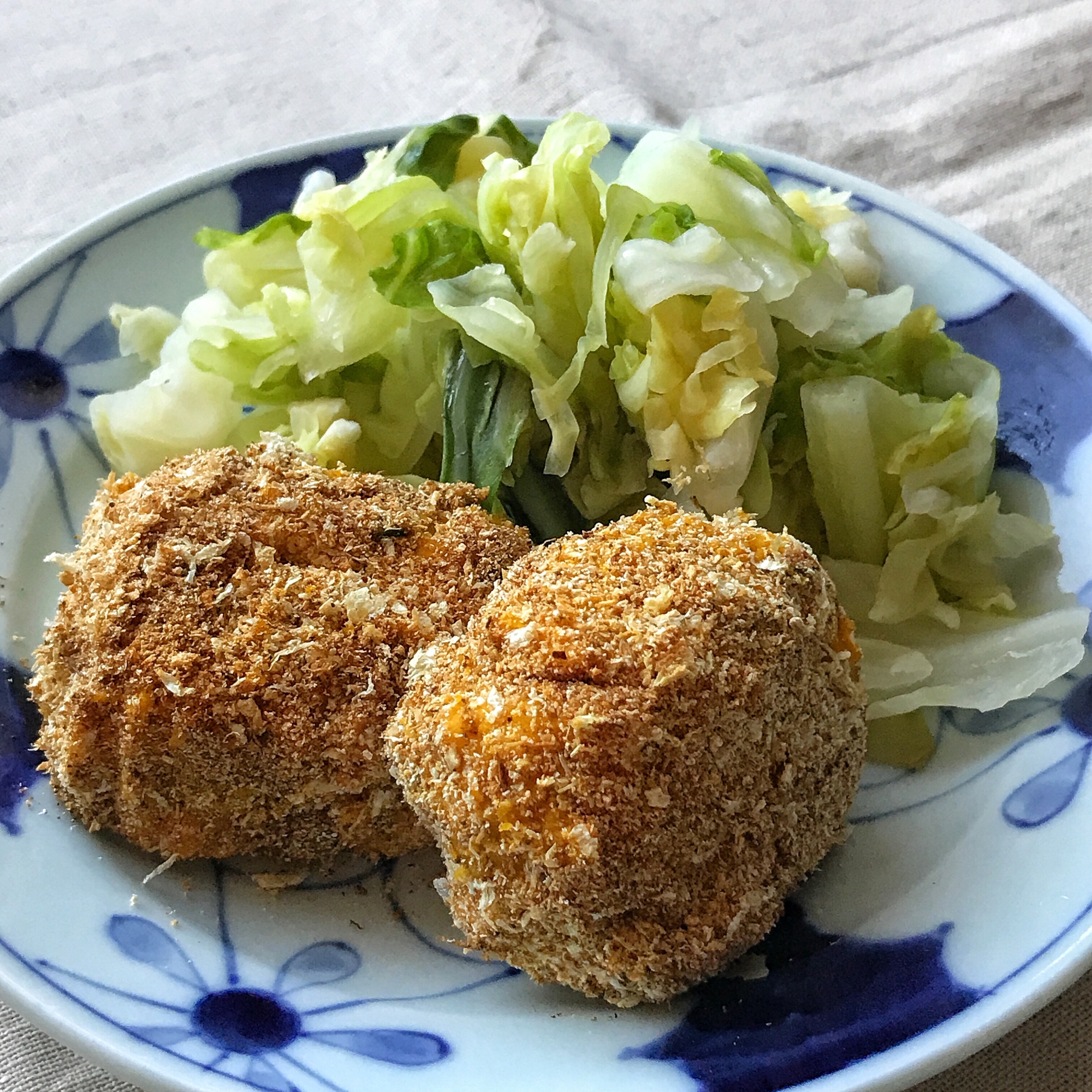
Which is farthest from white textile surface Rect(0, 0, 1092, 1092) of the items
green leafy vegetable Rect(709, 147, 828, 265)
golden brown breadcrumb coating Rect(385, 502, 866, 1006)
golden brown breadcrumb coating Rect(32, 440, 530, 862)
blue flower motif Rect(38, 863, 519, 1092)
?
blue flower motif Rect(38, 863, 519, 1092)

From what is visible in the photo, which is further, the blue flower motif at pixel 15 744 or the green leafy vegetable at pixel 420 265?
the green leafy vegetable at pixel 420 265

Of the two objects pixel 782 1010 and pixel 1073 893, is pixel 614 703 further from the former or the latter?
pixel 1073 893

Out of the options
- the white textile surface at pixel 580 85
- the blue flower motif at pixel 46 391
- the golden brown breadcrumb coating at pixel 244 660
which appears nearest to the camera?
the golden brown breadcrumb coating at pixel 244 660

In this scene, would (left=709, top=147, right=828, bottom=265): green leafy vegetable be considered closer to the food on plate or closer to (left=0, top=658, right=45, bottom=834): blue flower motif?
the food on plate

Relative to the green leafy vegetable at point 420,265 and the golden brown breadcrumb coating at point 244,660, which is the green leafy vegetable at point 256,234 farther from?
the golden brown breadcrumb coating at point 244,660

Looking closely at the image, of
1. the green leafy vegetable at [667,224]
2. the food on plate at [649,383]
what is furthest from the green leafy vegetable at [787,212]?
the green leafy vegetable at [667,224]

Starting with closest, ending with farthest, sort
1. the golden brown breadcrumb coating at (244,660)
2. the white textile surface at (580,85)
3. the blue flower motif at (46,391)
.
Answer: the golden brown breadcrumb coating at (244,660) → the blue flower motif at (46,391) → the white textile surface at (580,85)
